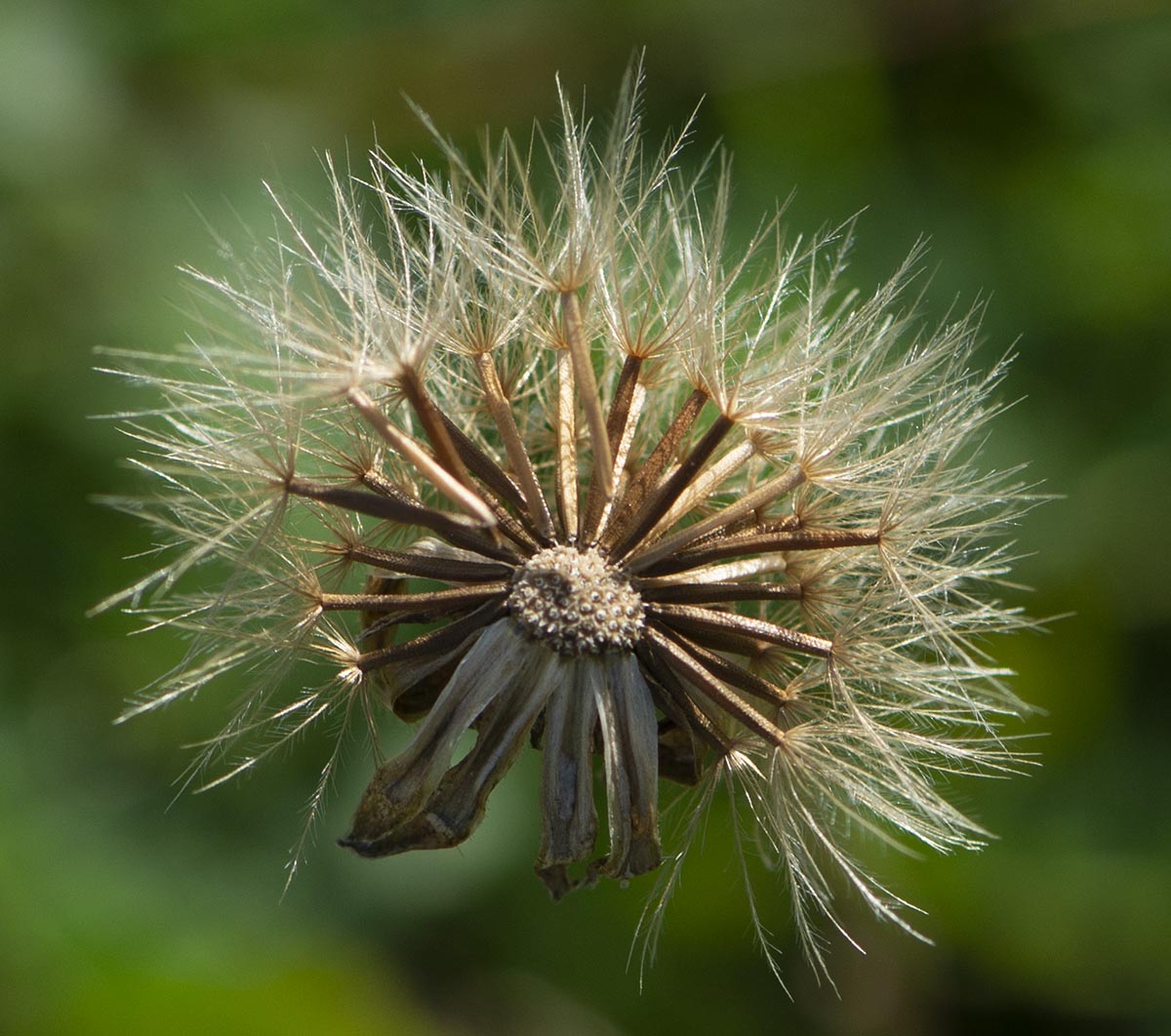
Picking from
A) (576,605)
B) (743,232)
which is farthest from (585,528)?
(743,232)

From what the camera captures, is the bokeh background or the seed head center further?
the bokeh background

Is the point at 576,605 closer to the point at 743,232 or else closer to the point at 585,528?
the point at 585,528

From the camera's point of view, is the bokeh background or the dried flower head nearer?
the dried flower head

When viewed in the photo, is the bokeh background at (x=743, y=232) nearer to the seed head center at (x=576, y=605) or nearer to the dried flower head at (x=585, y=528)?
the dried flower head at (x=585, y=528)

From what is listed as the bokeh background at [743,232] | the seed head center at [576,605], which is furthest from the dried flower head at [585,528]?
the bokeh background at [743,232]

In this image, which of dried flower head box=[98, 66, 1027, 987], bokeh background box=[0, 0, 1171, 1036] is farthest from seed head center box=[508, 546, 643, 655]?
bokeh background box=[0, 0, 1171, 1036]

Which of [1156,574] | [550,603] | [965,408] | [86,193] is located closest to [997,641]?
[1156,574]

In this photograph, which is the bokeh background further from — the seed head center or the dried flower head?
the seed head center

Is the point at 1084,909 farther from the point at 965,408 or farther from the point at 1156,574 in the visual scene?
the point at 965,408
